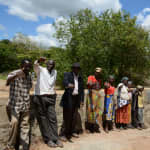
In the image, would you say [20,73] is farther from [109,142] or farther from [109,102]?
[109,102]

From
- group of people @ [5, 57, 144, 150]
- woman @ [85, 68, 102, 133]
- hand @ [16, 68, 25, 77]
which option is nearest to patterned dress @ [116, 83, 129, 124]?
group of people @ [5, 57, 144, 150]

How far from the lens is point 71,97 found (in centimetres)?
369

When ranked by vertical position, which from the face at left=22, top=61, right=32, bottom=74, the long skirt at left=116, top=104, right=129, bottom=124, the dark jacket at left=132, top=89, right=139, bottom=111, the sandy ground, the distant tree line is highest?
the distant tree line

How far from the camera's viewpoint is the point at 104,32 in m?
12.4

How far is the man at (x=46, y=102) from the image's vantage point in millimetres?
3320

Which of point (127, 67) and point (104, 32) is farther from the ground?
point (104, 32)

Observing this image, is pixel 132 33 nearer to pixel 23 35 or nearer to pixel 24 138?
pixel 24 138

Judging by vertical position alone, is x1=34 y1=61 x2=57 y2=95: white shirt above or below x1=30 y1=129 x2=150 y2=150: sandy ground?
above

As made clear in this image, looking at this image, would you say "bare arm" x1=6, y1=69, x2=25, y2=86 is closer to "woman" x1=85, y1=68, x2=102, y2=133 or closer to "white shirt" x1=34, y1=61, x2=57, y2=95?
"white shirt" x1=34, y1=61, x2=57, y2=95

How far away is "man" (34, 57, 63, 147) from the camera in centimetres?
332

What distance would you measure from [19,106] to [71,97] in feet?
3.76

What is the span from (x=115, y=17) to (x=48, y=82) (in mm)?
10515

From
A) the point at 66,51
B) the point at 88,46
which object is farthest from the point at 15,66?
the point at 88,46

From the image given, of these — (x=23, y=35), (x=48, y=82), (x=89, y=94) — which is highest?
(x=23, y=35)
